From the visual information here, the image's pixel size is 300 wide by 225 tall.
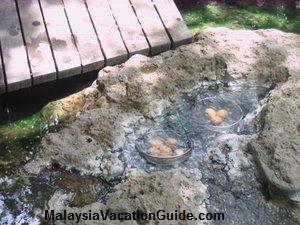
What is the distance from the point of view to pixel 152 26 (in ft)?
13.4

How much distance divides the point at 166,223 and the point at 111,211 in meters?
0.31

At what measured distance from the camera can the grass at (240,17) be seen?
4.74 m

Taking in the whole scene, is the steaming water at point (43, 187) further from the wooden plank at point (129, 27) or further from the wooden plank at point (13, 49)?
the wooden plank at point (129, 27)

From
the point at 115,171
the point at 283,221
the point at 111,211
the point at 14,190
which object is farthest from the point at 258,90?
the point at 14,190

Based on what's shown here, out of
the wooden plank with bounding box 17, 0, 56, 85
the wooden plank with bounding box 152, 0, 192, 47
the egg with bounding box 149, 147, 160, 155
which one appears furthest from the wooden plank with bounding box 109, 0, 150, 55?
the egg with bounding box 149, 147, 160, 155

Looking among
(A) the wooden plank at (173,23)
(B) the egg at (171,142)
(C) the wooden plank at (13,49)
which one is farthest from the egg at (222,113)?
(C) the wooden plank at (13,49)

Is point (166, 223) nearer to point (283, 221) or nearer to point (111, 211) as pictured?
point (111, 211)

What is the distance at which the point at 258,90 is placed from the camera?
340 cm

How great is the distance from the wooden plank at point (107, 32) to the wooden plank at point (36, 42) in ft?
1.51

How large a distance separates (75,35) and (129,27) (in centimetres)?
49

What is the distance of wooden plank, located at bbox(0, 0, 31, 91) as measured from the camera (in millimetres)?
3504

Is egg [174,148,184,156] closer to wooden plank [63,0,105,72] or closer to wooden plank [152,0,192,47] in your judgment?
wooden plank [63,0,105,72]

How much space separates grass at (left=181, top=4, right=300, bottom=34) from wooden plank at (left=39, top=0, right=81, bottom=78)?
4.52ft

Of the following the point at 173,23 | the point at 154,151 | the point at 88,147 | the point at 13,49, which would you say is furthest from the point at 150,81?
the point at 13,49
